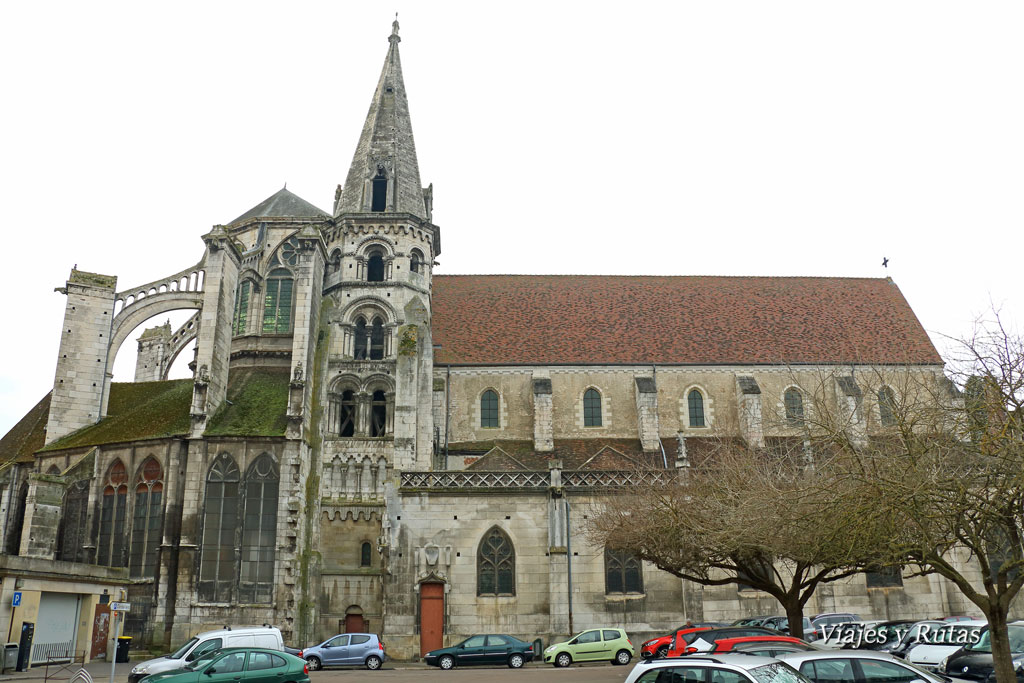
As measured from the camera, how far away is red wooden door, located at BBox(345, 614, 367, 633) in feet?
101

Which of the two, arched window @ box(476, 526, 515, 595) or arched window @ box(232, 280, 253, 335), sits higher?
arched window @ box(232, 280, 253, 335)

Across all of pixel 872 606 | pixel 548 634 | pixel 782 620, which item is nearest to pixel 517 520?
pixel 548 634

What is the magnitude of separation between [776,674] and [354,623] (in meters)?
23.1

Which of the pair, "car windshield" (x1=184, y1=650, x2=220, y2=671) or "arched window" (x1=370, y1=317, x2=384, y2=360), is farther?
"arched window" (x1=370, y1=317, x2=384, y2=360)

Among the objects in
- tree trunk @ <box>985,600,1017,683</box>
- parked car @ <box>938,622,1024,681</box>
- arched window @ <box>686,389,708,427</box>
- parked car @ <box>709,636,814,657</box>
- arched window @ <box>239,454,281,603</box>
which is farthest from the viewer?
arched window @ <box>686,389,708,427</box>

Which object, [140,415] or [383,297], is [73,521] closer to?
[140,415]

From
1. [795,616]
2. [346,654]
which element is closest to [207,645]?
[346,654]

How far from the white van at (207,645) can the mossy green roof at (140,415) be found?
1316cm

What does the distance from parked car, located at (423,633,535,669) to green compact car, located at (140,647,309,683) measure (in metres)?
8.83

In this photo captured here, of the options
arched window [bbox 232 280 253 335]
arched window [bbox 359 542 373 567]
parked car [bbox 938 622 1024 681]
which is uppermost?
arched window [bbox 232 280 253 335]

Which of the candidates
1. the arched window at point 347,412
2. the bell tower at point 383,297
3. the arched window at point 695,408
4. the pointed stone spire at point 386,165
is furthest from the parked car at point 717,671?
the pointed stone spire at point 386,165

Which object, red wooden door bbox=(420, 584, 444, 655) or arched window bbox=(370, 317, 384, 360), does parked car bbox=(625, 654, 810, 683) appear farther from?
arched window bbox=(370, 317, 384, 360)

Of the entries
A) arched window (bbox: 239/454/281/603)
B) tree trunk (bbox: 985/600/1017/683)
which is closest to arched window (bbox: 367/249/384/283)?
arched window (bbox: 239/454/281/603)

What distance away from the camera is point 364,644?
24938mm
